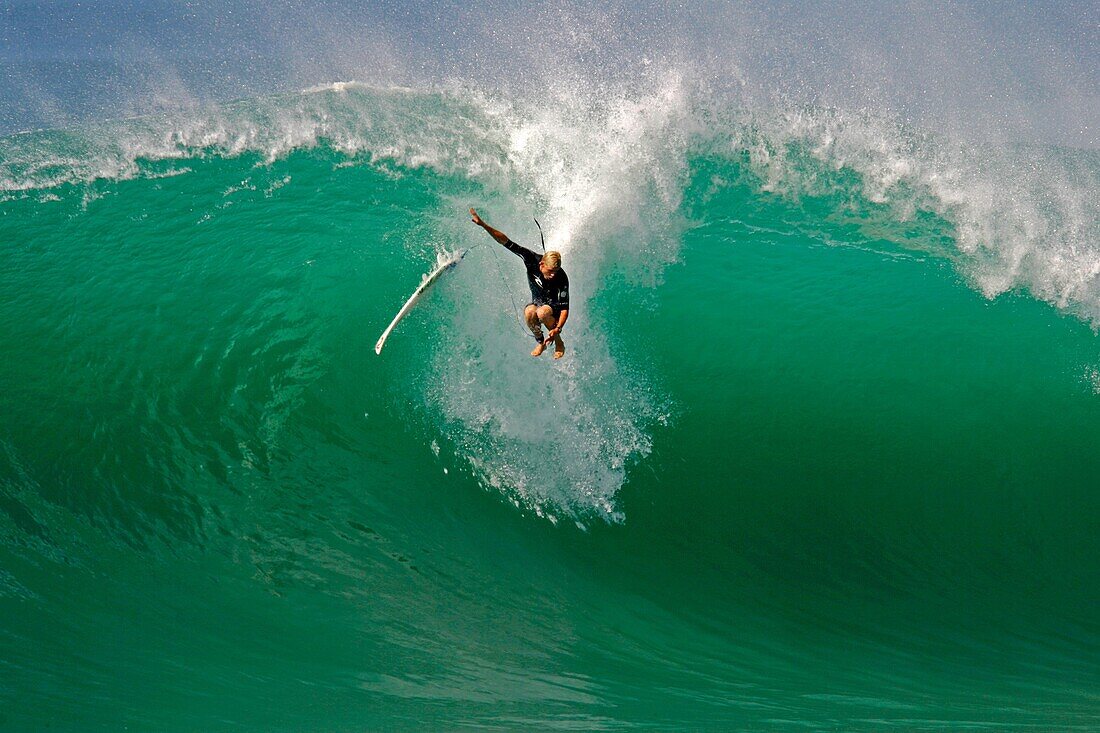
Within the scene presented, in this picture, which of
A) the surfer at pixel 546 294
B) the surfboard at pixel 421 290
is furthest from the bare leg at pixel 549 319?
the surfboard at pixel 421 290

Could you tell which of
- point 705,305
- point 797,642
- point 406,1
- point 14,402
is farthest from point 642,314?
point 406,1

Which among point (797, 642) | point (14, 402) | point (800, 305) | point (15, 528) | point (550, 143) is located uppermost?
point (550, 143)

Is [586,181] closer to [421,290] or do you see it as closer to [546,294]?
[421,290]

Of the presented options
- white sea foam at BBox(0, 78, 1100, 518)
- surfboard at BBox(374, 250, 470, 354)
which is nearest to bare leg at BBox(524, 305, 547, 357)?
white sea foam at BBox(0, 78, 1100, 518)

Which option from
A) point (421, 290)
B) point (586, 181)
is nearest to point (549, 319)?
point (421, 290)

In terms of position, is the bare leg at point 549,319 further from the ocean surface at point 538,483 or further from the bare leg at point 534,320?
the ocean surface at point 538,483

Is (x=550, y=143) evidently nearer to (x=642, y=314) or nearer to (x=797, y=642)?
(x=642, y=314)

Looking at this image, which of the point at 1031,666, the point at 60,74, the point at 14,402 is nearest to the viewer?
the point at 1031,666
